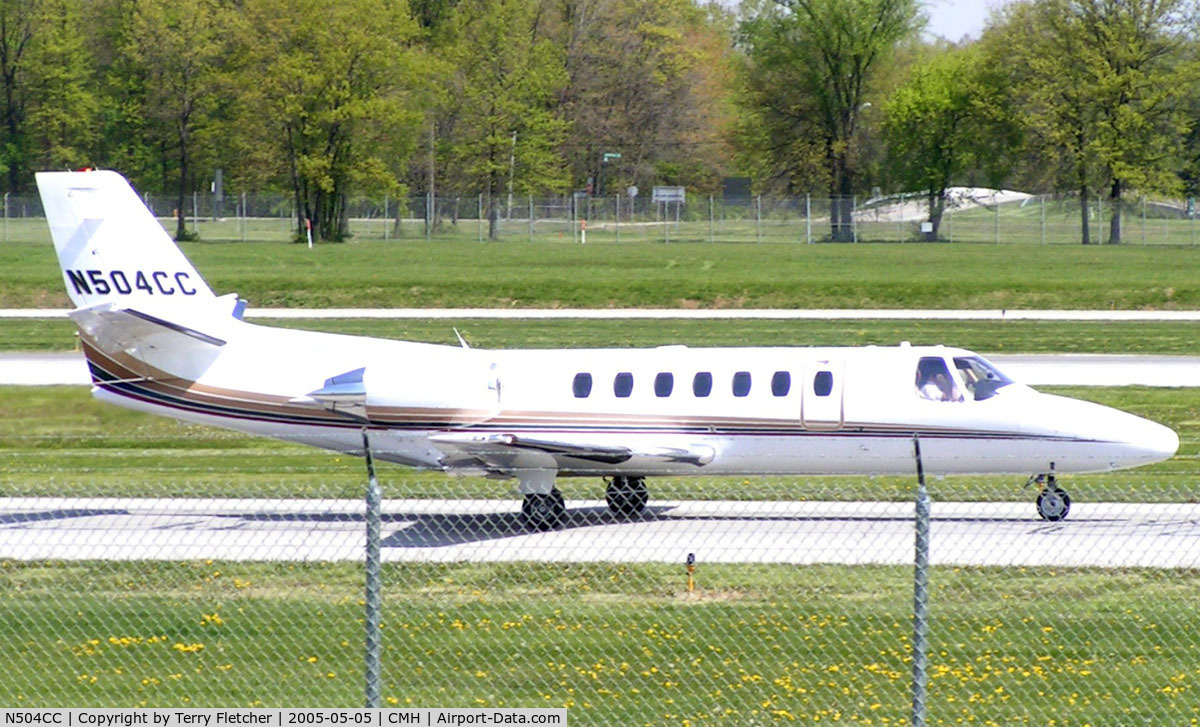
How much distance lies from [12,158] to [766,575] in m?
94.6

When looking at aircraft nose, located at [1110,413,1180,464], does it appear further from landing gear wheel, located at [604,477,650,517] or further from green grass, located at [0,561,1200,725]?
landing gear wheel, located at [604,477,650,517]

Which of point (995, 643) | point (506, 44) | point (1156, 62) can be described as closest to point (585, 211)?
point (506, 44)

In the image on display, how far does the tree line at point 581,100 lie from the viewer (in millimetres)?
86375

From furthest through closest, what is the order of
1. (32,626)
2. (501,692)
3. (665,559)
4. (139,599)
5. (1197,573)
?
(665,559)
(1197,573)
(139,599)
(32,626)
(501,692)

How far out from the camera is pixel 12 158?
10144 centimetres

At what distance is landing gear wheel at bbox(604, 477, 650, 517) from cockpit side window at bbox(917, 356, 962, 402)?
3775mm

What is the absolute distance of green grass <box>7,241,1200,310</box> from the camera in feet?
171

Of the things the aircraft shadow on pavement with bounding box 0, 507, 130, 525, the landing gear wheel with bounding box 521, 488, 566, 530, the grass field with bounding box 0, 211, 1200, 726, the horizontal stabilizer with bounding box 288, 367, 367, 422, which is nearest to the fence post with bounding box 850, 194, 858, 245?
the grass field with bounding box 0, 211, 1200, 726

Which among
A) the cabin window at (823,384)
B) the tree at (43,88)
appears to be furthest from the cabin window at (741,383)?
the tree at (43,88)

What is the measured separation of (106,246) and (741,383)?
345 inches

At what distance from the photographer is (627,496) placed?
21.4 m

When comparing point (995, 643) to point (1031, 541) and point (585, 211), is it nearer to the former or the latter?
point (1031, 541)

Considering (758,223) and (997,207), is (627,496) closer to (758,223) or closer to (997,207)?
(758,223)
